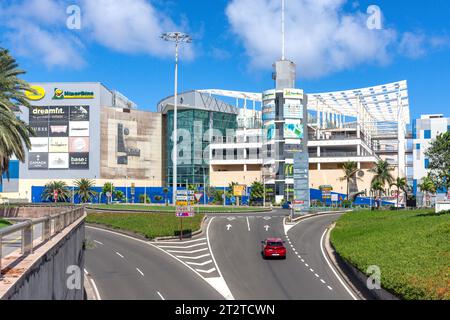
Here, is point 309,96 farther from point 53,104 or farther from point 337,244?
point 337,244

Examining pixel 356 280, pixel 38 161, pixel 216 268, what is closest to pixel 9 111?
pixel 216 268

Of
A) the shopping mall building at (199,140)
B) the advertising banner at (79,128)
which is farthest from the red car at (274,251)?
the advertising banner at (79,128)

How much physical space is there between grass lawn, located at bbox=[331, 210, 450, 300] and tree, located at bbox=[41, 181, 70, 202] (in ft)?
240

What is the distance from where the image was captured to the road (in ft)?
105

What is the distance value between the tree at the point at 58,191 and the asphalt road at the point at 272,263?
53984mm

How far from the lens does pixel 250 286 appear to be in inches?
1339

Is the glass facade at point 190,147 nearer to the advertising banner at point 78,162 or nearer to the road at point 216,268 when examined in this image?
the advertising banner at point 78,162

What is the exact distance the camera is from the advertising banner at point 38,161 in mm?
123062

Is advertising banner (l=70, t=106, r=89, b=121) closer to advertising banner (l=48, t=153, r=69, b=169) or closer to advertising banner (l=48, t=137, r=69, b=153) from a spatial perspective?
advertising banner (l=48, t=137, r=69, b=153)

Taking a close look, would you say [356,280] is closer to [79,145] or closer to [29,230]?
[29,230]

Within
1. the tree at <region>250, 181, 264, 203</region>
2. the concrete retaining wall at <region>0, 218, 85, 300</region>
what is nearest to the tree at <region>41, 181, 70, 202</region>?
the tree at <region>250, 181, 264, 203</region>

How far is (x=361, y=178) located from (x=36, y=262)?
11058cm

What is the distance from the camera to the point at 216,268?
40.3m
